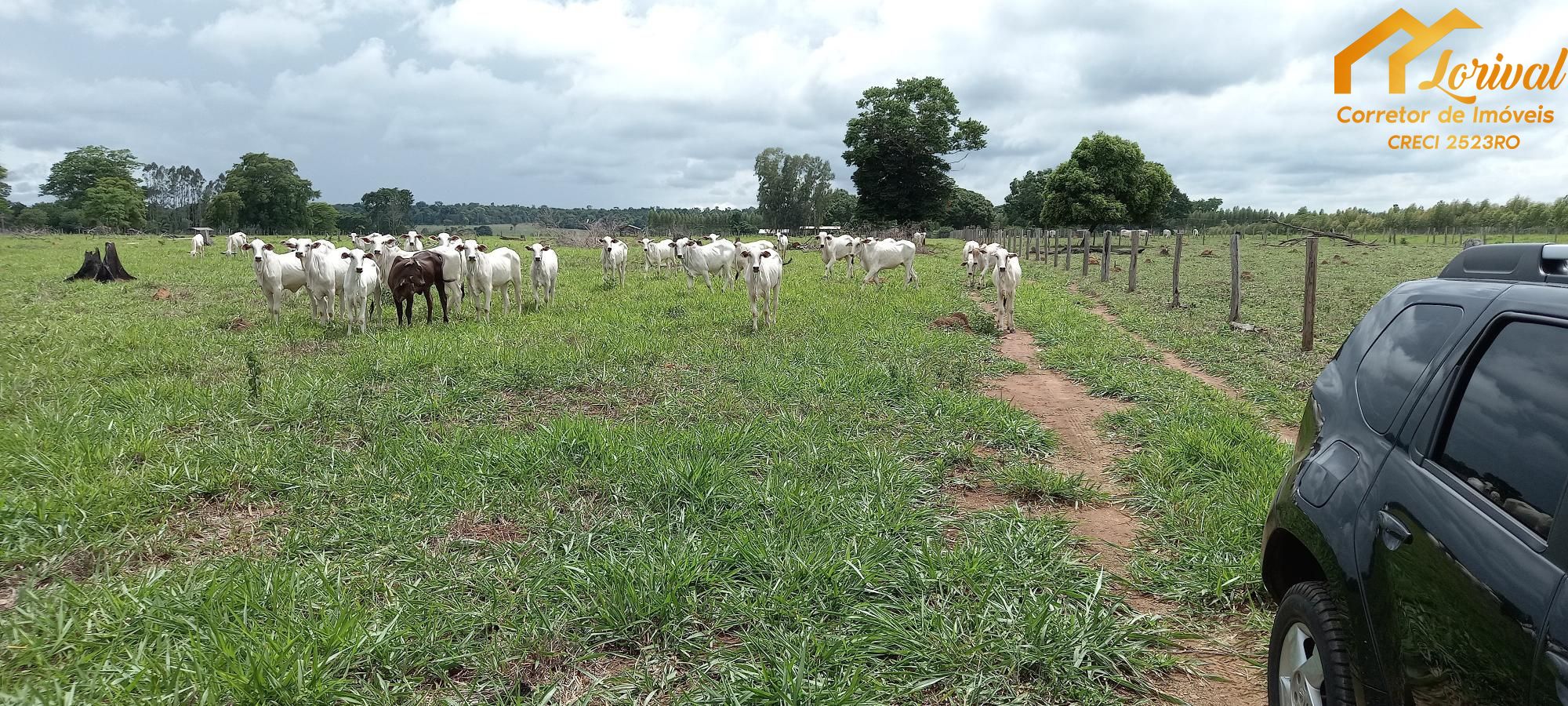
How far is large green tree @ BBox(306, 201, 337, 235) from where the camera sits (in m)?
84.8

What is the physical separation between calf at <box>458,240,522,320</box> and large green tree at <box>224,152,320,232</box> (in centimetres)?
7927

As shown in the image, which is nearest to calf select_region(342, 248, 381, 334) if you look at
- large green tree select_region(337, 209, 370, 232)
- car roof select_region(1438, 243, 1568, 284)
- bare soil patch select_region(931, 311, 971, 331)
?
bare soil patch select_region(931, 311, 971, 331)

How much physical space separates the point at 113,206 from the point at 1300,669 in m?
96.0

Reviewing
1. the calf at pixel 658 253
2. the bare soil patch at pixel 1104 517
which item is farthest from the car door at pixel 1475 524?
the calf at pixel 658 253

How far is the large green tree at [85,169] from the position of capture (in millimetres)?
85188

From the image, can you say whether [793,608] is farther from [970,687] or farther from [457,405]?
[457,405]

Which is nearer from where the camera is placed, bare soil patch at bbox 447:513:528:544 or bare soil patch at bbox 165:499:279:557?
bare soil patch at bbox 165:499:279:557

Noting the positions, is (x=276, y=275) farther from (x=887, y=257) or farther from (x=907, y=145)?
(x=907, y=145)

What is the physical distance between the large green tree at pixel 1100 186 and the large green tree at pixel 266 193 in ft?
251

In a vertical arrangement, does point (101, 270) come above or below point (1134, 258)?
below

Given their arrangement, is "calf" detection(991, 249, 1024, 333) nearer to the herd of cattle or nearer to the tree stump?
the herd of cattle

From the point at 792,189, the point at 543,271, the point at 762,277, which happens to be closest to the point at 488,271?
the point at 543,271

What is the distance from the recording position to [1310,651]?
8.18ft

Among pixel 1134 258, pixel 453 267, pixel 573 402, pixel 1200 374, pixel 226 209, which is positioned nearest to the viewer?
pixel 573 402
